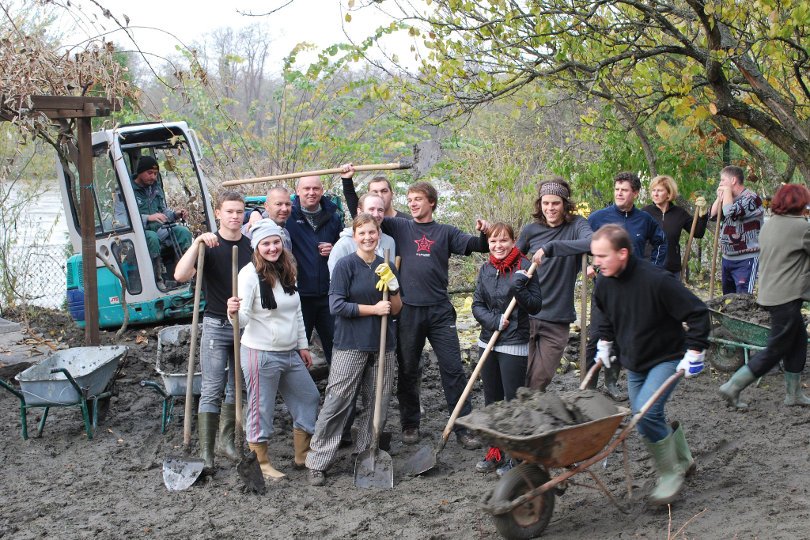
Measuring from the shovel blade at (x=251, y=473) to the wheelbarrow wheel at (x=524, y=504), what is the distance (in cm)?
171

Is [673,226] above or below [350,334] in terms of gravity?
above

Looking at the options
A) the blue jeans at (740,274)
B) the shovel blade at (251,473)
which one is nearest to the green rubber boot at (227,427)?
the shovel blade at (251,473)

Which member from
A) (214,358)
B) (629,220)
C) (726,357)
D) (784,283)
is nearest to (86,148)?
(214,358)

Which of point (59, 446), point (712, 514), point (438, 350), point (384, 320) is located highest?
point (384, 320)

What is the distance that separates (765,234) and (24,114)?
245 inches

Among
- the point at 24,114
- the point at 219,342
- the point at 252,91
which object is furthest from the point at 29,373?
the point at 252,91

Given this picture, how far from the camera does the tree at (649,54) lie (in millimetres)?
5926

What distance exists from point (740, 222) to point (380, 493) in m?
4.49

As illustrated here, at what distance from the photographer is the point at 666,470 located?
3.97m

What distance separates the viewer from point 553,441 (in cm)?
341

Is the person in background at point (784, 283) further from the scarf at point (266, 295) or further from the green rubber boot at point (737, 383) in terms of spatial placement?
the scarf at point (266, 295)

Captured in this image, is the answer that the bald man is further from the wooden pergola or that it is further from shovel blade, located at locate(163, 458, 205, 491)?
the wooden pergola

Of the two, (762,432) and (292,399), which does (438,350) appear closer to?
(292,399)

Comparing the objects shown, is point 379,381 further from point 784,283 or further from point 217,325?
point 784,283
